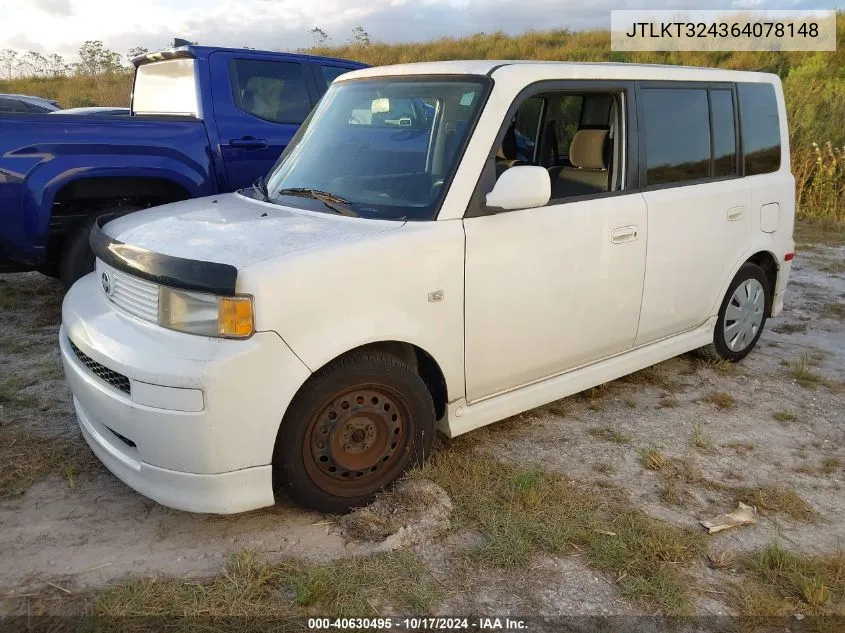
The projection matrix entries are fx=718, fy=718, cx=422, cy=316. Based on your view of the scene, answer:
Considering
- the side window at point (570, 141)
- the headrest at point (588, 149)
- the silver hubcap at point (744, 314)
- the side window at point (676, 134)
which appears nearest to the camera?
the side window at point (570, 141)

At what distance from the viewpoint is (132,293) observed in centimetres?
291

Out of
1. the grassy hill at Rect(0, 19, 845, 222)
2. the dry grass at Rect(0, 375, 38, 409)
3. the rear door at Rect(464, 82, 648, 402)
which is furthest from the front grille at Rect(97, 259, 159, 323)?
the grassy hill at Rect(0, 19, 845, 222)

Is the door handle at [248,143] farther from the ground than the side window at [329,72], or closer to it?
closer to it

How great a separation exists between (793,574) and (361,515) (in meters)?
1.73

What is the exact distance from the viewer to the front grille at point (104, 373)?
2.79 metres

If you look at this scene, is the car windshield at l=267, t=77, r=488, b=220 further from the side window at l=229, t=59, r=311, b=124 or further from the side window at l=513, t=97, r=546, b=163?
the side window at l=229, t=59, r=311, b=124

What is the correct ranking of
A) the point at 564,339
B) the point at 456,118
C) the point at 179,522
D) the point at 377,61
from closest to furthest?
1. the point at 179,522
2. the point at 456,118
3. the point at 564,339
4. the point at 377,61

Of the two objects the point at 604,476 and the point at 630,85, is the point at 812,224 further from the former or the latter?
the point at 604,476

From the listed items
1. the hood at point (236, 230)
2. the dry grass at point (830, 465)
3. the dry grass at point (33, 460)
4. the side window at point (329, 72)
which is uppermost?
the side window at point (329, 72)

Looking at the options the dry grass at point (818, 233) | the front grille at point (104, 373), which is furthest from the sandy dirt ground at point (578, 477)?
the dry grass at point (818, 233)

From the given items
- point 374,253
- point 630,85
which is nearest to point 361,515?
point 374,253

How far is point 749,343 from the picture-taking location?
515 centimetres

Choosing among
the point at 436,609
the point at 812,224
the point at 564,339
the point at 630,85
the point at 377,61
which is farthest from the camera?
the point at 377,61

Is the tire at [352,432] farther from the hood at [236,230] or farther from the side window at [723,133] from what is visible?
the side window at [723,133]
